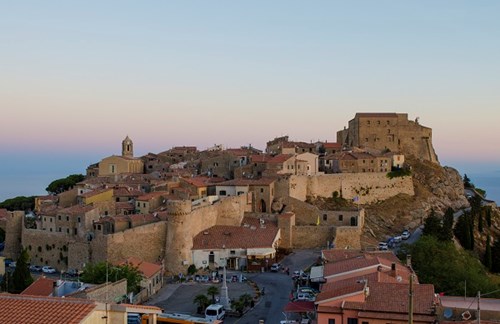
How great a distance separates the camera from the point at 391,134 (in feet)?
289

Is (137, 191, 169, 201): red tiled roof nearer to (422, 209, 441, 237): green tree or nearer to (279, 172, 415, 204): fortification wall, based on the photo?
(279, 172, 415, 204): fortification wall

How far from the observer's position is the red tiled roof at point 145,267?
40.7 meters

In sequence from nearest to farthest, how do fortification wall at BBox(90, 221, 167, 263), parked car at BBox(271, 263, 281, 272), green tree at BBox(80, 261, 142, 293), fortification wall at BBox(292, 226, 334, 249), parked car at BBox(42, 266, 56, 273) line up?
green tree at BBox(80, 261, 142, 293) → fortification wall at BBox(90, 221, 167, 263) → parked car at BBox(271, 263, 281, 272) → parked car at BBox(42, 266, 56, 273) → fortification wall at BBox(292, 226, 334, 249)

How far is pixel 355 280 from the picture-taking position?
28.6m

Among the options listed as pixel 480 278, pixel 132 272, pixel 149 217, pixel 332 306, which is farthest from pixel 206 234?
pixel 332 306

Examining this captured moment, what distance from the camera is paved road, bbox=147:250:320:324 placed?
3500 centimetres

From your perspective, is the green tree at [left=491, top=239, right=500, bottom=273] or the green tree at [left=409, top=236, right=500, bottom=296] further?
the green tree at [left=491, top=239, right=500, bottom=273]

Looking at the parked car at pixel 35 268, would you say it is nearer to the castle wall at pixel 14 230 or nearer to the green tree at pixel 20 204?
the castle wall at pixel 14 230

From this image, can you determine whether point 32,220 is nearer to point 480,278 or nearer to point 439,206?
point 480,278

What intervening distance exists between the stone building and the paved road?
4146cm

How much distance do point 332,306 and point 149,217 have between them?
88.0ft

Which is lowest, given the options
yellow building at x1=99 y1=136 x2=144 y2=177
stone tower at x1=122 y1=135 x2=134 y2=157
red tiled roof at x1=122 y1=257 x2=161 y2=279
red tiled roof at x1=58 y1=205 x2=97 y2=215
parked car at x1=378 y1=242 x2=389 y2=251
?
red tiled roof at x1=122 y1=257 x2=161 y2=279

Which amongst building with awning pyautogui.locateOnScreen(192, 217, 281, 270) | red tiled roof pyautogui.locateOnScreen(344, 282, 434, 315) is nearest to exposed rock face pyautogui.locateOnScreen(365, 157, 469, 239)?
building with awning pyautogui.locateOnScreen(192, 217, 281, 270)

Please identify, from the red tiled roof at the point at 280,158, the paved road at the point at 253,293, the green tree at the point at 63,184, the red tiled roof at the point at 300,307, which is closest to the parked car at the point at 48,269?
the paved road at the point at 253,293
